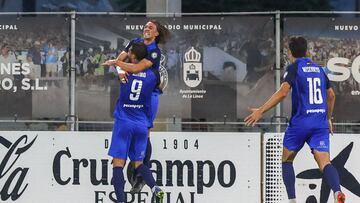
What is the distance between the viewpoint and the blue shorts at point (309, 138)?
11.4 meters

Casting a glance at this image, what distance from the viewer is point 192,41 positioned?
12.9 metres

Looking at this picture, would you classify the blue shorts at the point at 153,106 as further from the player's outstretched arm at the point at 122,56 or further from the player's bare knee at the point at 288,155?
the player's bare knee at the point at 288,155

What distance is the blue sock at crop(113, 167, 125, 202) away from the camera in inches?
469

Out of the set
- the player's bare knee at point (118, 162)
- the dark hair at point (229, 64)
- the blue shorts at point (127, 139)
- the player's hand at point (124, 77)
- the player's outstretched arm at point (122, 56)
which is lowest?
the player's bare knee at point (118, 162)

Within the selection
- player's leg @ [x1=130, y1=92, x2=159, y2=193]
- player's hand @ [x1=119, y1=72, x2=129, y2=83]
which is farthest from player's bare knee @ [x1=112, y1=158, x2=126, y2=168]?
player's hand @ [x1=119, y1=72, x2=129, y2=83]

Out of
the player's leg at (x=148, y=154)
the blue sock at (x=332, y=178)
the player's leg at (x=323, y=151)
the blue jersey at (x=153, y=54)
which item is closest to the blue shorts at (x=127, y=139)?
the player's leg at (x=148, y=154)

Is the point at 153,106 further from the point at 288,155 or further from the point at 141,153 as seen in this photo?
the point at 288,155

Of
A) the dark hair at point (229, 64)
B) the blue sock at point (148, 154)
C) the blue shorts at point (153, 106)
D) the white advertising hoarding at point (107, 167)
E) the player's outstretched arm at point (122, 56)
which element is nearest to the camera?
the player's outstretched arm at point (122, 56)

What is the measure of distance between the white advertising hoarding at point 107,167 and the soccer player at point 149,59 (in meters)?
0.36

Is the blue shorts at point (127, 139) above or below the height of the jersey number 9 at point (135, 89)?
below

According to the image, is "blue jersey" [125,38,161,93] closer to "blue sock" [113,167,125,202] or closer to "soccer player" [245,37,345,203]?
"blue sock" [113,167,125,202]

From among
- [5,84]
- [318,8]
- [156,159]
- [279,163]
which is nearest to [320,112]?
[279,163]

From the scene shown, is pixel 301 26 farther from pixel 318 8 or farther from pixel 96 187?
pixel 318 8

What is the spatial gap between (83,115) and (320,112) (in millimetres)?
3239
